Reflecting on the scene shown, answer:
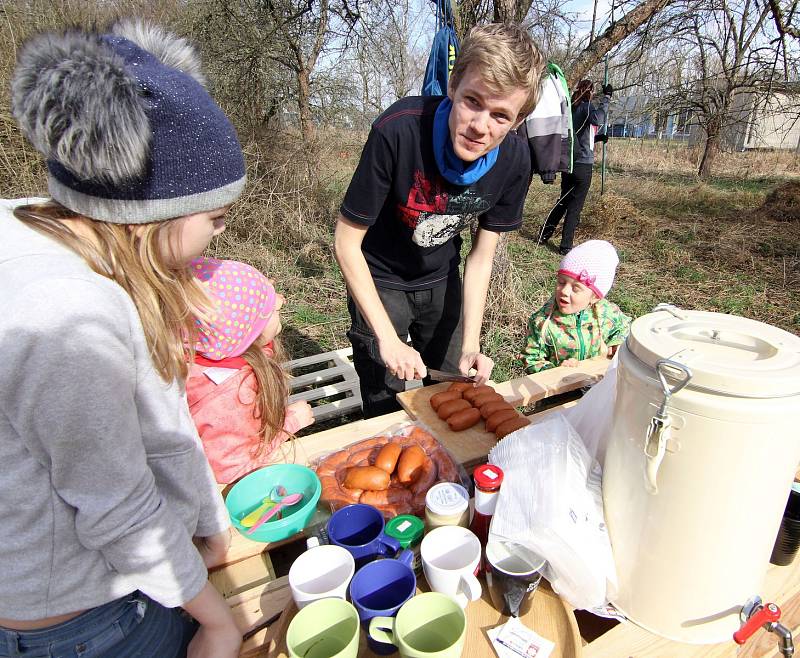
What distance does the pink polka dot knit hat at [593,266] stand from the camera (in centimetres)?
257

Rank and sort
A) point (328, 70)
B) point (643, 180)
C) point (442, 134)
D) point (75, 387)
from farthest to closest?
1. point (643, 180)
2. point (328, 70)
3. point (442, 134)
4. point (75, 387)

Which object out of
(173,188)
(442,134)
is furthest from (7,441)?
(442,134)

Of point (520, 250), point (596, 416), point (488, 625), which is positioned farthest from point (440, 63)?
point (520, 250)

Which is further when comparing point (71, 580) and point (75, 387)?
point (71, 580)

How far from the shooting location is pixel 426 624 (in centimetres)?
93

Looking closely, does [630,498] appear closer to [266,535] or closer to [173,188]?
[266,535]

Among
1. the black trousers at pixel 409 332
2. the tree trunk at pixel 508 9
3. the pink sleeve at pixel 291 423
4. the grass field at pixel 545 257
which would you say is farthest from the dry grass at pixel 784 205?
the pink sleeve at pixel 291 423

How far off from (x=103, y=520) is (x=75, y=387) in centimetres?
26

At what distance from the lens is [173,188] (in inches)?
34.4

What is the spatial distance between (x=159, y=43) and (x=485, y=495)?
118 cm

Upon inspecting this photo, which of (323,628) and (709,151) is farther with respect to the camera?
(709,151)

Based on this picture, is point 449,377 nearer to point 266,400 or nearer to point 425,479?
point 425,479

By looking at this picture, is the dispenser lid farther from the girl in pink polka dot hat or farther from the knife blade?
the girl in pink polka dot hat

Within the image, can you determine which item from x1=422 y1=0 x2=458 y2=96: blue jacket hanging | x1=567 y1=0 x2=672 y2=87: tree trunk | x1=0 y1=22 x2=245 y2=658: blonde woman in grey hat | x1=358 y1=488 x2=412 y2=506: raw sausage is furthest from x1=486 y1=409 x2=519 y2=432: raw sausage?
x1=567 y1=0 x2=672 y2=87: tree trunk
